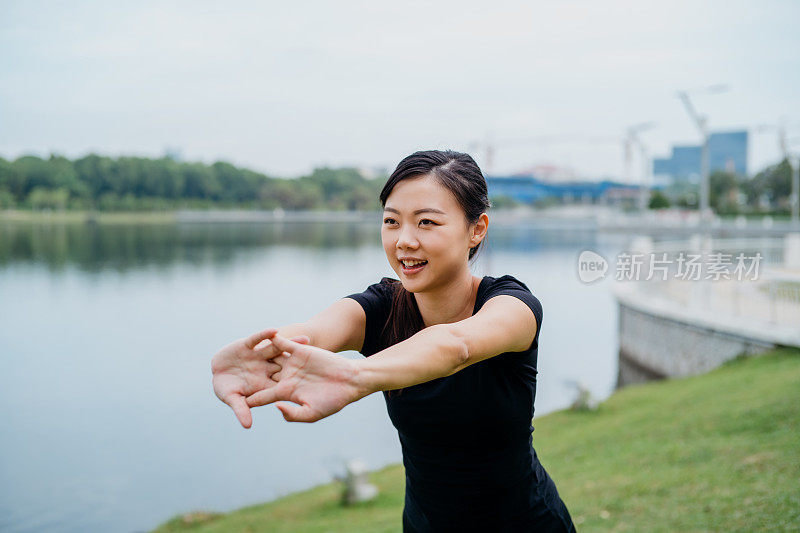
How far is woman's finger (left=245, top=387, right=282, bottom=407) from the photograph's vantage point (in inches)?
48.6

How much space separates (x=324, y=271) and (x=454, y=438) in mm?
27731

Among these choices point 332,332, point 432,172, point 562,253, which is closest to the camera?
point 432,172

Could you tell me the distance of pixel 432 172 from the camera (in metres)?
1.62

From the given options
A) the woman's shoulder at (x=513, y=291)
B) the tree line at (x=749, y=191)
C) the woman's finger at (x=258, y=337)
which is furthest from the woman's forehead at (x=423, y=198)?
the tree line at (x=749, y=191)

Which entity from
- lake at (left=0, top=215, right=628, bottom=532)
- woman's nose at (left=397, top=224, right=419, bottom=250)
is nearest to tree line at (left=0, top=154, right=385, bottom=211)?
lake at (left=0, top=215, right=628, bottom=532)

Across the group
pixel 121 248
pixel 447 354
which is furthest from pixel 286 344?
pixel 121 248

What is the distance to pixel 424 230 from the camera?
5.22 ft

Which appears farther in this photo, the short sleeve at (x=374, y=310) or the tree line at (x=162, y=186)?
the tree line at (x=162, y=186)

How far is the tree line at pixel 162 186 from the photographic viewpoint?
60.9m

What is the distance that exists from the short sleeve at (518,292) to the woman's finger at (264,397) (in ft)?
2.08

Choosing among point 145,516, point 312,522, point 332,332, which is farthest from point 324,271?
point 332,332

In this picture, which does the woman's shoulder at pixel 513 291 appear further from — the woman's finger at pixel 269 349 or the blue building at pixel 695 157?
the blue building at pixel 695 157

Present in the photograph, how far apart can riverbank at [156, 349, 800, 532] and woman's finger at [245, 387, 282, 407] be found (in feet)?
10.2

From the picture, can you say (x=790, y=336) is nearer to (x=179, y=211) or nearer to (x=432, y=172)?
(x=432, y=172)
